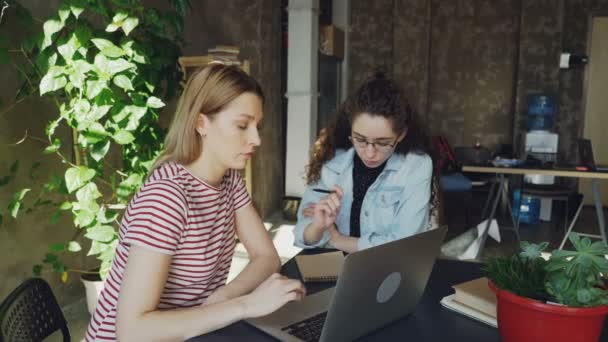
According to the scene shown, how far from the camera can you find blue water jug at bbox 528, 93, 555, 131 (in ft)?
21.6

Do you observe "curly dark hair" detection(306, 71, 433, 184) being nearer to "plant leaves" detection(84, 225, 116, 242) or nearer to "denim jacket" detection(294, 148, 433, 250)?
"denim jacket" detection(294, 148, 433, 250)

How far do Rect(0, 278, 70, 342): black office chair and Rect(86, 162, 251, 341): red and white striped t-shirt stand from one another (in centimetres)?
10

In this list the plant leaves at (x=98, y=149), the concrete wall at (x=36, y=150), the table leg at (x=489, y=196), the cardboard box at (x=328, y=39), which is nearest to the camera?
the plant leaves at (x=98, y=149)

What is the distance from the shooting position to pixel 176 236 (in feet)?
3.62

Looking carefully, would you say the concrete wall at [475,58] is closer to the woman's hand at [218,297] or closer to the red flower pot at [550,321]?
the woman's hand at [218,297]

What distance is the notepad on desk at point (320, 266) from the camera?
1.33 metres

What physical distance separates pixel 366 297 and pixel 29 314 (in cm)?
78

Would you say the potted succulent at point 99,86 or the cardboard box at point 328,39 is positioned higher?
the cardboard box at point 328,39

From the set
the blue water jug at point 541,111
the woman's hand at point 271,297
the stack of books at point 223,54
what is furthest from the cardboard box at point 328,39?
the woman's hand at point 271,297

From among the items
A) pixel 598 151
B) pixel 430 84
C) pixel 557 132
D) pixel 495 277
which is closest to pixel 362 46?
pixel 430 84

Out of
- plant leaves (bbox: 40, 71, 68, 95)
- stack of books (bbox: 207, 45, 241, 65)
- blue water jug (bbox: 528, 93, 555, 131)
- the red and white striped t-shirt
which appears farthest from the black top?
blue water jug (bbox: 528, 93, 555, 131)

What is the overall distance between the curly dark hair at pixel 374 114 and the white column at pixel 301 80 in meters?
2.91

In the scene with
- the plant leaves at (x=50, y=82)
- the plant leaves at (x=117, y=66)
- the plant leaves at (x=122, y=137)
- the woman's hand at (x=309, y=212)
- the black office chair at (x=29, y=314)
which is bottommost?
the black office chair at (x=29, y=314)

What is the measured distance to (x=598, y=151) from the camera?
22.2ft
